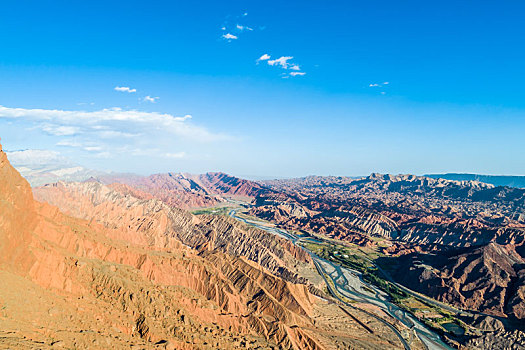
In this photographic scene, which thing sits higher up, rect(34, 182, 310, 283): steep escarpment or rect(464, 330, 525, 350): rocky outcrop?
rect(34, 182, 310, 283): steep escarpment

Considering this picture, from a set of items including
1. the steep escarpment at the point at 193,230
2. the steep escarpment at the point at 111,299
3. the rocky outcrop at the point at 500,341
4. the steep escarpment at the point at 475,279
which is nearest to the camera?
the steep escarpment at the point at 111,299

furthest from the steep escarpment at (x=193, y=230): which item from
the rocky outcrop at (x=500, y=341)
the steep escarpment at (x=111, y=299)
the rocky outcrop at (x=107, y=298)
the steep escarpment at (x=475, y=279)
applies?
the rocky outcrop at (x=500, y=341)

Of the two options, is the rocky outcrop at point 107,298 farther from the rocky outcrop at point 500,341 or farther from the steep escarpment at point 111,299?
the rocky outcrop at point 500,341

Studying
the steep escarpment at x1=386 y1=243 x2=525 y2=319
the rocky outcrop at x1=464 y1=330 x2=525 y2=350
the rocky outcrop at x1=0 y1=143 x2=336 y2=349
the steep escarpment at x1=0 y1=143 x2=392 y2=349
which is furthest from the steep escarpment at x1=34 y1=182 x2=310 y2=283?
the rocky outcrop at x1=464 y1=330 x2=525 y2=350

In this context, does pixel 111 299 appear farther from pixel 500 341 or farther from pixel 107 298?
pixel 500 341

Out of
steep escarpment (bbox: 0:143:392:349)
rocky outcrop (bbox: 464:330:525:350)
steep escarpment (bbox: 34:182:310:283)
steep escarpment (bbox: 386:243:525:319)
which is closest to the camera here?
steep escarpment (bbox: 0:143:392:349)

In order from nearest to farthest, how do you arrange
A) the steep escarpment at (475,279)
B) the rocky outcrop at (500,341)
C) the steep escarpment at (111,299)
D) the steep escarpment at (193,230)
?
the steep escarpment at (111,299), the rocky outcrop at (500,341), the steep escarpment at (475,279), the steep escarpment at (193,230)

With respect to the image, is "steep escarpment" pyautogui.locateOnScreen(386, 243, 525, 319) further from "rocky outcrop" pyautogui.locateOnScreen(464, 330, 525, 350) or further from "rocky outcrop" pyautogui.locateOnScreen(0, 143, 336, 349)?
"rocky outcrop" pyautogui.locateOnScreen(0, 143, 336, 349)

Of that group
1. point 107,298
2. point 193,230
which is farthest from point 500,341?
point 193,230

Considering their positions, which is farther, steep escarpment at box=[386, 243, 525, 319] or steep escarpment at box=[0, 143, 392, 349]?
steep escarpment at box=[386, 243, 525, 319]

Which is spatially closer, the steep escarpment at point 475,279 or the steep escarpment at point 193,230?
the steep escarpment at point 475,279

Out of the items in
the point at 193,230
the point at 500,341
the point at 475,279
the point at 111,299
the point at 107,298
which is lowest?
the point at 500,341

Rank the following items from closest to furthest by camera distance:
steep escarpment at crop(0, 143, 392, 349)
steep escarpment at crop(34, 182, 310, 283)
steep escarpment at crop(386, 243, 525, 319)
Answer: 1. steep escarpment at crop(0, 143, 392, 349)
2. steep escarpment at crop(386, 243, 525, 319)
3. steep escarpment at crop(34, 182, 310, 283)
